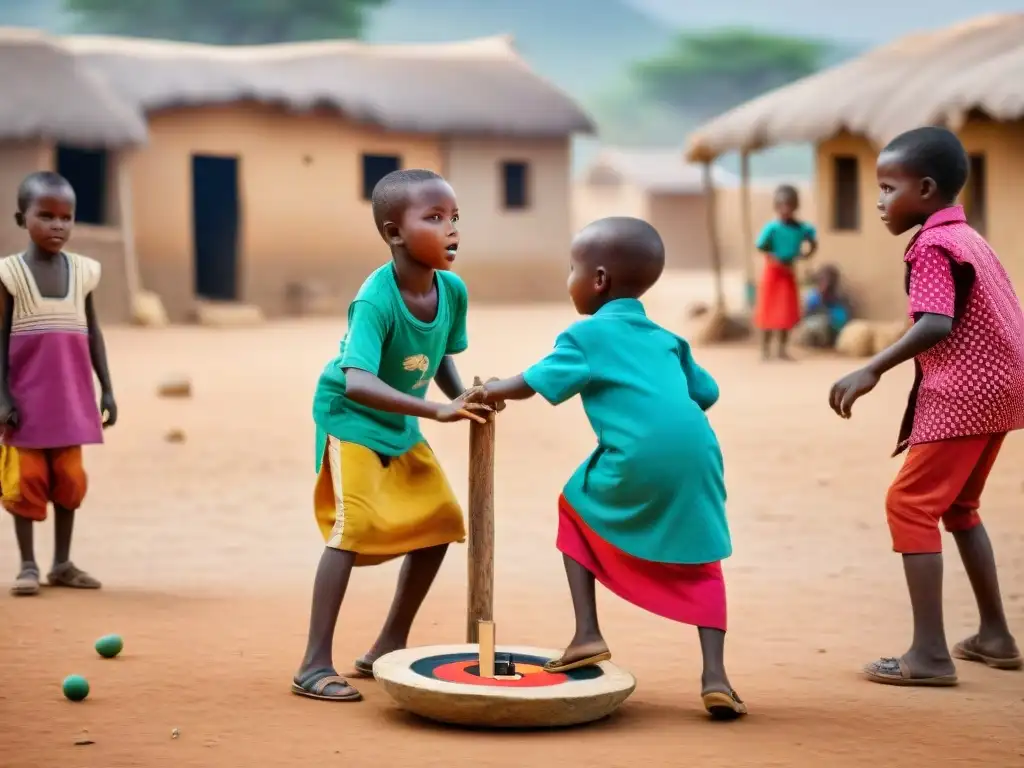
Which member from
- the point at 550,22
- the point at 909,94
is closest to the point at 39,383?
the point at 909,94

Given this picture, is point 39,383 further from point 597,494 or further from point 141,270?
point 141,270

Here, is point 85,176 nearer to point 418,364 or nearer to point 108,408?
point 108,408

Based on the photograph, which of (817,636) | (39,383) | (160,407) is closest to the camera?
(817,636)

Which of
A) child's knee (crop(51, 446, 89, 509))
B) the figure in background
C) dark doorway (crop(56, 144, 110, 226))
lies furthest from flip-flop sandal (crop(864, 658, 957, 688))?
dark doorway (crop(56, 144, 110, 226))

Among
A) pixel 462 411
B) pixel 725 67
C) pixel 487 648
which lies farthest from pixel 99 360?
pixel 725 67

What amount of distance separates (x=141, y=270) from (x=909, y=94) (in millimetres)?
10194

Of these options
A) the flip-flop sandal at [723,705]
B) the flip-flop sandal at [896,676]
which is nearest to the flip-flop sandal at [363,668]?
the flip-flop sandal at [723,705]

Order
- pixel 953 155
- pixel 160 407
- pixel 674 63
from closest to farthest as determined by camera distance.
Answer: pixel 953 155
pixel 160 407
pixel 674 63

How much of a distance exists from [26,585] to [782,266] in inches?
383

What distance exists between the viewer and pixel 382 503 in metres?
4.10

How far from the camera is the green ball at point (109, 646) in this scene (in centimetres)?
443

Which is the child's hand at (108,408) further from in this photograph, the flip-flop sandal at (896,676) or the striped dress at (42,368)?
the flip-flop sandal at (896,676)

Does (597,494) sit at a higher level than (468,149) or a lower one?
lower

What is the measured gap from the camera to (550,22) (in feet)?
409
